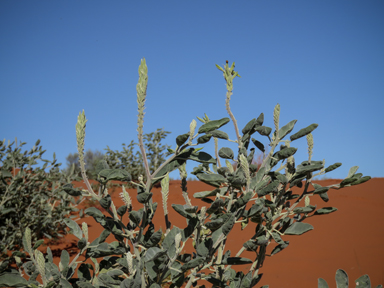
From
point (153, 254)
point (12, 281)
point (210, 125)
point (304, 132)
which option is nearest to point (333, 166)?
point (304, 132)

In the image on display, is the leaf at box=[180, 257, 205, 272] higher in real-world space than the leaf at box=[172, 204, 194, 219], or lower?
lower

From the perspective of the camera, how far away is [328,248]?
6258 millimetres

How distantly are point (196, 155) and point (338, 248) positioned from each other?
590cm

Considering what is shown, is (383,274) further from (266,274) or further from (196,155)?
(196,155)

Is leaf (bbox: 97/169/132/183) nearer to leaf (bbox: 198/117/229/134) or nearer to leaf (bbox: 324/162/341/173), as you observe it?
leaf (bbox: 198/117/229/134)

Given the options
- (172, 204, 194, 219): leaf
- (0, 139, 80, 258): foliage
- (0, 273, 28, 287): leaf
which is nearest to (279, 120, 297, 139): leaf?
(172, 204, 194, 219): leaf

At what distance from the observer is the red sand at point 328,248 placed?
515 cm

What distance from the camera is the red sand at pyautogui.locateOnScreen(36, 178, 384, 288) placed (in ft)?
16.9

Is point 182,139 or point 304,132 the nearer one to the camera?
point 182,139

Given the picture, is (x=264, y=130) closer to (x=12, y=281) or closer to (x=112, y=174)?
(x=112, y=174)

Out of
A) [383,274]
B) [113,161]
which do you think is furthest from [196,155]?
[113,161]

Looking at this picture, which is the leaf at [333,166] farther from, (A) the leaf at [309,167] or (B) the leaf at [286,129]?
(B) the leaf at [286,129]

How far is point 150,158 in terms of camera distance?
452 inches

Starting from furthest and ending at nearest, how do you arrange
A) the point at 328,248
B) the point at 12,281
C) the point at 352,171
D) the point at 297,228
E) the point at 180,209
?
the point at 328,248 < the point at 352,171 < the point at 297,228 < the point at 12,281 < the point at 180,209
